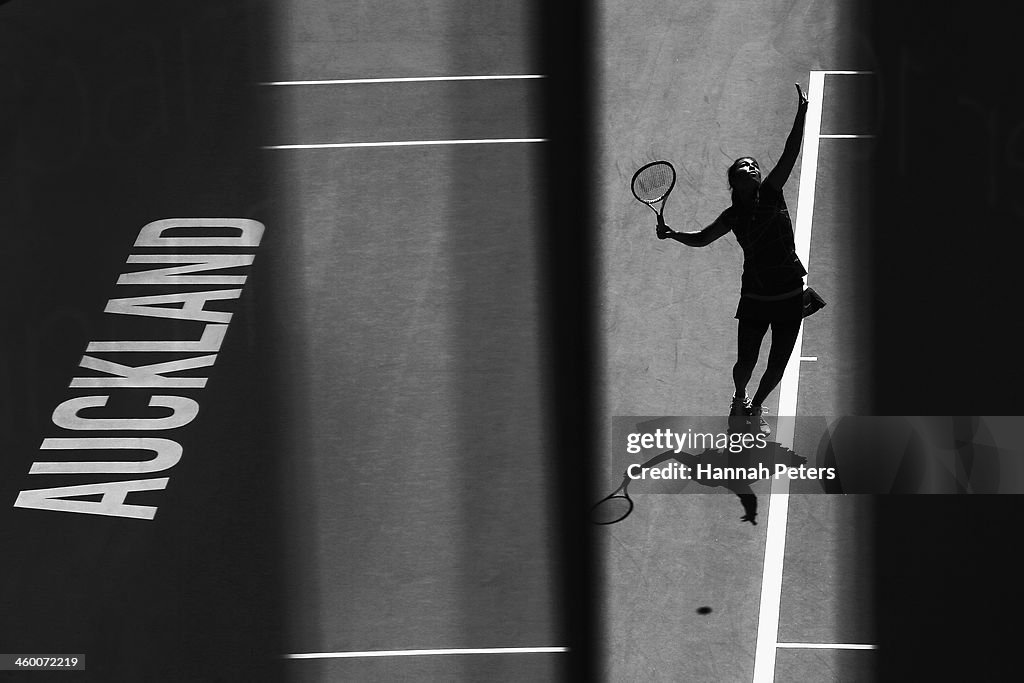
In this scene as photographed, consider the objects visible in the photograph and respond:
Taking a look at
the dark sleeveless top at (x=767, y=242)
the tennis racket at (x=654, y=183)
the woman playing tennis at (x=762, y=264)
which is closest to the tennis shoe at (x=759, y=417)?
the woman playing tennis at (x=762, y=264)

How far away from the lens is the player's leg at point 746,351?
38.8 ft

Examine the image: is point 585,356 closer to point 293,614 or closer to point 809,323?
point 809,323

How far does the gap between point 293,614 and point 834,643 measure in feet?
15.9

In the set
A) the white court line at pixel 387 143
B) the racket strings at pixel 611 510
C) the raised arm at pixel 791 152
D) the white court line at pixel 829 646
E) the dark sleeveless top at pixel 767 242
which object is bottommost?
the white court line at pixel 829 646

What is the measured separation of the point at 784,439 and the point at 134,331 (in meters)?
6.94

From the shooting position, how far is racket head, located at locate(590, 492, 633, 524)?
11695 millimetres

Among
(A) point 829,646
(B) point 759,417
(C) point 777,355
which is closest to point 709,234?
(C) point 777,355

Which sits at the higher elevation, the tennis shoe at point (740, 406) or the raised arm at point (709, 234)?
the raised arm at point (709, 234)

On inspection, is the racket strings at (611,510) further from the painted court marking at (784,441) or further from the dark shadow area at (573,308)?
the painted court marking at (784,441)

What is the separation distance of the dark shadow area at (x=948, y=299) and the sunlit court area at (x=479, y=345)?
4 cm

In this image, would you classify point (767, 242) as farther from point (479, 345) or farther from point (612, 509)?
point (479, 345)

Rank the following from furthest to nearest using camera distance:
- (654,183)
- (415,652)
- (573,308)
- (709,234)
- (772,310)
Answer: (573,308) < (654,183) < (772,310) < (709,234) < (415,652)

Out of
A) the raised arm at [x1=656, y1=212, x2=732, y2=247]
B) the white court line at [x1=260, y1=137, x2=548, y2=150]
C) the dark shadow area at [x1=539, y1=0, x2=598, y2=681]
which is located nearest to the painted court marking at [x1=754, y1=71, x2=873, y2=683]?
the dark shadow area at [x1=539, y1=0, x2=598, y2=681]

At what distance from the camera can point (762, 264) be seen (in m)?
11.4
